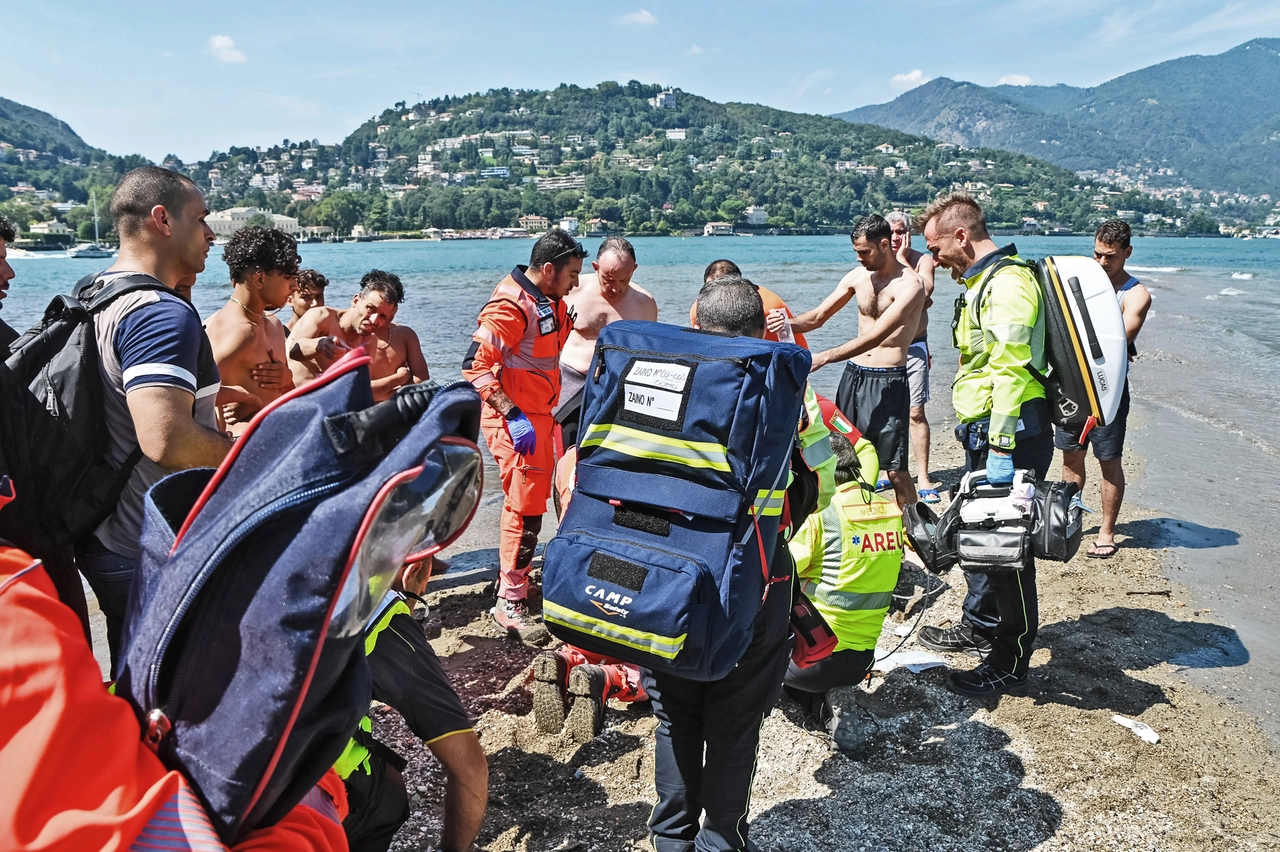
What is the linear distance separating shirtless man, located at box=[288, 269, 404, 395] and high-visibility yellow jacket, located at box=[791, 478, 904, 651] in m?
3.50

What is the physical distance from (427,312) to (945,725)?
807 inches

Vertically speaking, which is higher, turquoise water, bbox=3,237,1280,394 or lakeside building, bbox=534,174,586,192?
lakeside building, bbox=534,174,586,192

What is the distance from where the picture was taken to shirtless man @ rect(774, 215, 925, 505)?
6.24 m

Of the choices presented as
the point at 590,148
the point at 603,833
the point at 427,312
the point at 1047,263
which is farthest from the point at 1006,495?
the point at 590,148

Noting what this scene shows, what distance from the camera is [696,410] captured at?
212 cm

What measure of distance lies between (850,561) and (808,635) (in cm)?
52

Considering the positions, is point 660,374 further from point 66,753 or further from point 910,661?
point 910,661

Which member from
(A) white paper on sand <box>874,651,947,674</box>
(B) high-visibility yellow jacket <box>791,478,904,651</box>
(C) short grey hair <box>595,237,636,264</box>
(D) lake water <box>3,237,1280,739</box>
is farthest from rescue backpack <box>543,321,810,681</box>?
(D) lake water <box>3,237,1280,739</box>

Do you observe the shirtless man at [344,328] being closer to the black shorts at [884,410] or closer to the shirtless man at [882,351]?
the shirtless man at [882,351]

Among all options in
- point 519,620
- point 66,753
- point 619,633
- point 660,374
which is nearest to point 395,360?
point 519,620

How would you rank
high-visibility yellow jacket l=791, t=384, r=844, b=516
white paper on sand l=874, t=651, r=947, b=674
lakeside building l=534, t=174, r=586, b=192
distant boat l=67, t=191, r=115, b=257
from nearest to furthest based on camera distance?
1. high-visibility yellow jacket l=791, t=384, r=844, b=516
2. white paper on sand l=874, t=651, r=947, b=674
3. distant boat l=67, t=191, r=115, b=257
4. lakeside building l=534, t=174, r=586, b=192

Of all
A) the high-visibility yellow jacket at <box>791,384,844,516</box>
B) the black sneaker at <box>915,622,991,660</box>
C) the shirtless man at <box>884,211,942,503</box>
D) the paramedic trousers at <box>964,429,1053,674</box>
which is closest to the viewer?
the high-visibility yellow jacket at <box>791,384,844,516</box>

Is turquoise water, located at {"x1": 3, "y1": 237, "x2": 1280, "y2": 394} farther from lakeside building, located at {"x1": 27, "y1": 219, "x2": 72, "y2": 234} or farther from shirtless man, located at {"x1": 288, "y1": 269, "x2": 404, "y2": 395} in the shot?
lakeside building, located at {"x1": 27, "y1": 219, "x2": 72, "y2": 234}

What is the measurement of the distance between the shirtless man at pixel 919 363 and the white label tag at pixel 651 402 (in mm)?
5156
